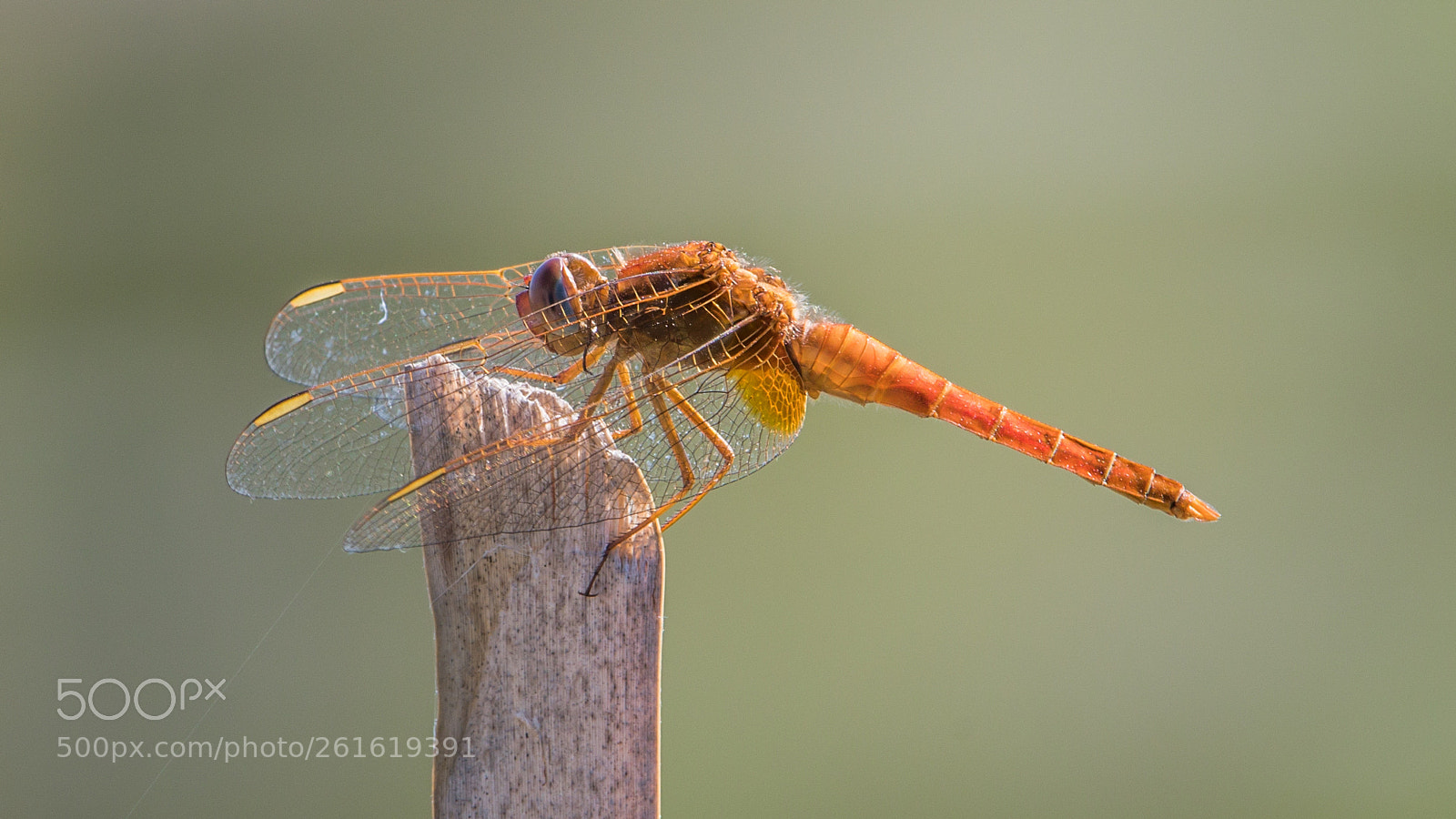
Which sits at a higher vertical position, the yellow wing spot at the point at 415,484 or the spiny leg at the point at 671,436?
the spiny leg at the point at 671,436

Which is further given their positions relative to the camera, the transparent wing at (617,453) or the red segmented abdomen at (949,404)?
the red segmented abdomen at (949,404)

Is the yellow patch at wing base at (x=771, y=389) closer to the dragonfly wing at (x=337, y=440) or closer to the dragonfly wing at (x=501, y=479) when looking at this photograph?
the dragonfly wing at (x=501, y=479)

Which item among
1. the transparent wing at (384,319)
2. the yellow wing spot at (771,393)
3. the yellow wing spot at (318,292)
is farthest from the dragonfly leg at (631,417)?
the yellow wing spot at (318,292)

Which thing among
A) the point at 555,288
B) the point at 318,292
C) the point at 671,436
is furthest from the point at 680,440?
the point at 318,292

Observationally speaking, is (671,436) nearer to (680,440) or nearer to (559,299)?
(680,440)

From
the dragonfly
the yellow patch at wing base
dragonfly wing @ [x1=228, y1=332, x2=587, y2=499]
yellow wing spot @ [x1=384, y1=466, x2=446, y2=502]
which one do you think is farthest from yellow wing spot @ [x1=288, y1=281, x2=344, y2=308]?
the yellow patch at wing base

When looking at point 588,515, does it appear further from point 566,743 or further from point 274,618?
point 274,618

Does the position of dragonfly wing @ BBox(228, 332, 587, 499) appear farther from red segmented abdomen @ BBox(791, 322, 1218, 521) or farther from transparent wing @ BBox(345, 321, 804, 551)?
red segmented abdomen @ BBox(791, 322, 1218, 521)
